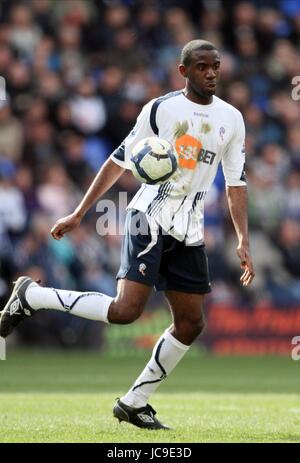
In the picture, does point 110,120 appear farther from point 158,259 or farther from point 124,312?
point 124,312

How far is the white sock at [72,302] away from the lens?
745cm

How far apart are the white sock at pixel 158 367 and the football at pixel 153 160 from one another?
1145mm

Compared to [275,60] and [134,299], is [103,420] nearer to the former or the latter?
[134,299]

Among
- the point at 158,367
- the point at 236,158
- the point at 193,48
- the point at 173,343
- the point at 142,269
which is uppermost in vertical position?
the point at 193,48

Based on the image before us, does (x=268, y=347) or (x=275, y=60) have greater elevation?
(x=275, y=60)

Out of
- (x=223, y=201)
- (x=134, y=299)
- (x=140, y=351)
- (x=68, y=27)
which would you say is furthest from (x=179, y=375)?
(x=68, y=27)

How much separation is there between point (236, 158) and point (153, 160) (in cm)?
76

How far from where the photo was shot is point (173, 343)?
786 centimetres

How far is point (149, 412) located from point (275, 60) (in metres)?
12.6

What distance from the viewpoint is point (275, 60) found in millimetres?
19594
